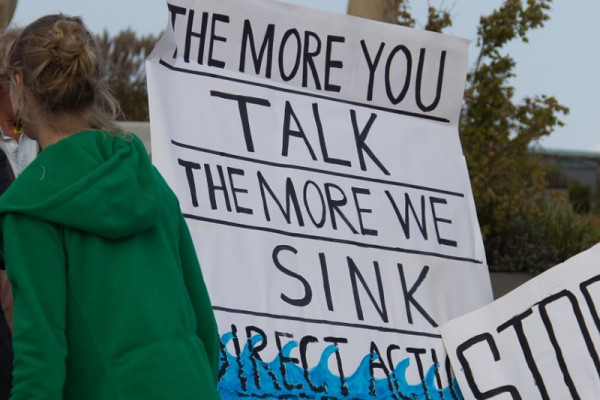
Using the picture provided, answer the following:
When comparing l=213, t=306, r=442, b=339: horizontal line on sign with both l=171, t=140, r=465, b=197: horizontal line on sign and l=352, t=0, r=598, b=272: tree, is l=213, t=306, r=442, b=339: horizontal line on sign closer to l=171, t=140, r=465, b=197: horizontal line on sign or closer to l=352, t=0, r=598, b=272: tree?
l=171, t=140, r=465, b=197: horizontal line on sign

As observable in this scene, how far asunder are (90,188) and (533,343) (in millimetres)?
2380

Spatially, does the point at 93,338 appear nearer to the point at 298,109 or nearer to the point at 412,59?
the point at 298,109

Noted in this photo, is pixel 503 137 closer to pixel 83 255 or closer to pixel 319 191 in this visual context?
pixel 319 191

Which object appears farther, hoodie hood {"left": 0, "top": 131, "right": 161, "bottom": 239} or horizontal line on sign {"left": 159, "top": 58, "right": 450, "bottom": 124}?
horizontal line on sign {"left": 159, "top": 58, "right": 450, "bottom": 124}

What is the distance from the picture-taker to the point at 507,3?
978cm

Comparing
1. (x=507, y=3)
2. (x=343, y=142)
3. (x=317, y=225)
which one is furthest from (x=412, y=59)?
(x=507, y=3)

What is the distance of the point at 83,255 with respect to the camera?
6.33ft

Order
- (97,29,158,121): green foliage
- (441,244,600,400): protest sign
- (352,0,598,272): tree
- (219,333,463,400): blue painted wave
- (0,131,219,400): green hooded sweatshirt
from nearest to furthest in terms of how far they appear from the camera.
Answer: (0,131,219,400): green hooded sweatshirt < (219,333,463,400): blue painted wave < (441,244,600,400): protest sign < (352,0,598,272): tree < (97,29,158,121): green foliage

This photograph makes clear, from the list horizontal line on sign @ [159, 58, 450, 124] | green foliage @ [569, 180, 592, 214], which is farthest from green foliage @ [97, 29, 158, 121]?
horizontal line on sign @ [159, 58, 450, 124]

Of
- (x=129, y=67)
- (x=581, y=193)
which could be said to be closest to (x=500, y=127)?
(x=581, y=193)

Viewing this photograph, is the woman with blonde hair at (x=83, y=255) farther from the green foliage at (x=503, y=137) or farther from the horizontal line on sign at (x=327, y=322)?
the green foliage at (x=503, y=137)

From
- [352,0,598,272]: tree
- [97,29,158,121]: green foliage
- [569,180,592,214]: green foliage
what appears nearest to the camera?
[352,0,598,272]: tree

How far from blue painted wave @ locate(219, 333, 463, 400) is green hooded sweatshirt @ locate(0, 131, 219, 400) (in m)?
1.50

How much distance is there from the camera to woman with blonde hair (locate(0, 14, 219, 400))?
6.15 feet
